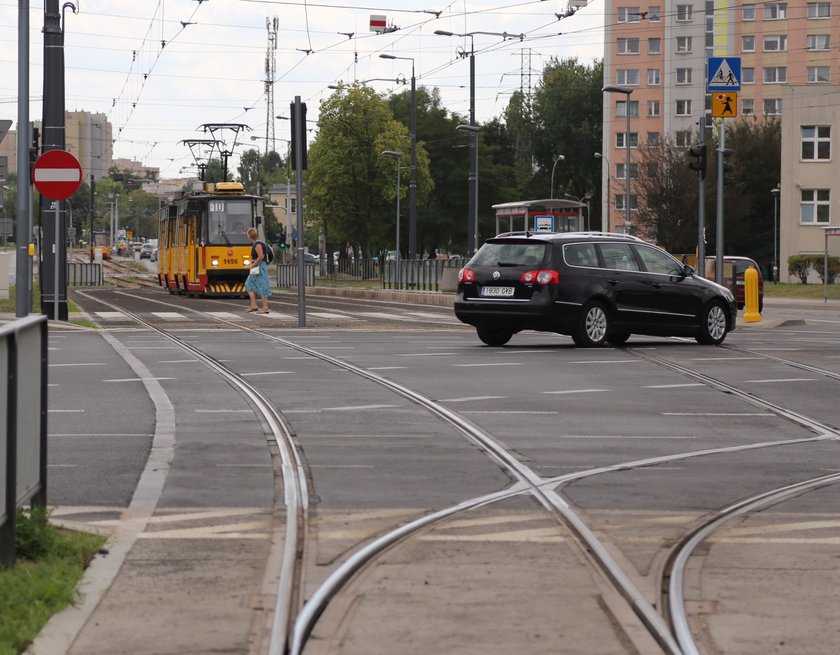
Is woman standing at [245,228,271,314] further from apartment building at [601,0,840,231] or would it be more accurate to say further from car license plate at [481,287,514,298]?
apartment building at [601,0,840,231]

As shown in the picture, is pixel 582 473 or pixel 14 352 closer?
pixel 14 352

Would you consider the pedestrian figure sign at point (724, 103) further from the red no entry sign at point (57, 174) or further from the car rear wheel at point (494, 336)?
the red no entry sign at point (57, 174)

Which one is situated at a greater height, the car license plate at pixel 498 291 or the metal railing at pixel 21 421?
the car license plate at pixel 498 291

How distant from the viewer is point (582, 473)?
9891 millimetres

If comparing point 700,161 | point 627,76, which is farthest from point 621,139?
point 700,161

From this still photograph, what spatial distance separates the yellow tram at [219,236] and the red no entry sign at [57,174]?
24111 millimetres

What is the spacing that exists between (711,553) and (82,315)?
88.6 ft

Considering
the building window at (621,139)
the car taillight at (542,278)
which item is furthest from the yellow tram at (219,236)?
the building window at (621,139)

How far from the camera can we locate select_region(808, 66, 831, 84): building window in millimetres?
114750

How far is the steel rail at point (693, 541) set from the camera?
5.64m

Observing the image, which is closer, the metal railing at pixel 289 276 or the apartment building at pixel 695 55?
the metal railing at pixel 289 276

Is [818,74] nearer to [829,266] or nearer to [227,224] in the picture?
[829,266]

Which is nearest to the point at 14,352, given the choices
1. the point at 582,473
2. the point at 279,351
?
the point at 582,473

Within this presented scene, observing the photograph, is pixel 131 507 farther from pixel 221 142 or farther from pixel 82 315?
pixel 221 142
